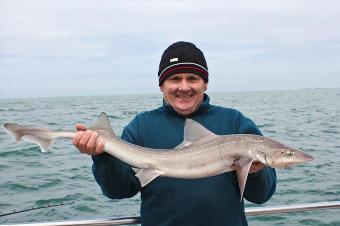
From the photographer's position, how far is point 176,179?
341 centimetres

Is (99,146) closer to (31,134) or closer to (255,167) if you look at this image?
(31,134)

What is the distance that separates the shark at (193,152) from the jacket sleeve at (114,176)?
82mm

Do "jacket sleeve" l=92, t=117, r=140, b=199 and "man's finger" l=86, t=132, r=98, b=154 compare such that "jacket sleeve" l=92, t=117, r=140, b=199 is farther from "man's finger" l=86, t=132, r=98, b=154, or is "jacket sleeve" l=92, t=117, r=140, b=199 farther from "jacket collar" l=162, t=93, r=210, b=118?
"jacket collar" l=162, t=93, r=210, b=118

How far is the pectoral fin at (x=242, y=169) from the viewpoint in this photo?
3020 millimetres

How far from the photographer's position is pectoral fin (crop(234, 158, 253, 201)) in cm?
302

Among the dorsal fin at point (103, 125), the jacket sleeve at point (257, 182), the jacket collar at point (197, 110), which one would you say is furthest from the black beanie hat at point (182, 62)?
the dorsal fin at point (103, 125)

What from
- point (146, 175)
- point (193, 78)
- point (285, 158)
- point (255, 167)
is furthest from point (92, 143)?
point (285, 158)

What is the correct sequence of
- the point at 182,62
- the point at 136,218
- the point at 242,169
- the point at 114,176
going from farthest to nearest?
the point at 182,62, the point at 136,218, the point at 114,176, the point at 242,169

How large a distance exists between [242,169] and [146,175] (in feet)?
2.38

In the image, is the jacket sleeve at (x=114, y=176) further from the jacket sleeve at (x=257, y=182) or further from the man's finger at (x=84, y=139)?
the jacket sleeve at (x=257, y=182)

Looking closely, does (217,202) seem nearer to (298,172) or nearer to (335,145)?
(298,172)

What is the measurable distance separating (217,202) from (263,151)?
542mm

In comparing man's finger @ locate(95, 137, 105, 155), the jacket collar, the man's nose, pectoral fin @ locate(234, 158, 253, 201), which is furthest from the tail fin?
pectoral fin @ locate(234, 158, 253, 201)

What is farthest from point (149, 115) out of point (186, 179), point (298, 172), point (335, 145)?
point (335, 145)
